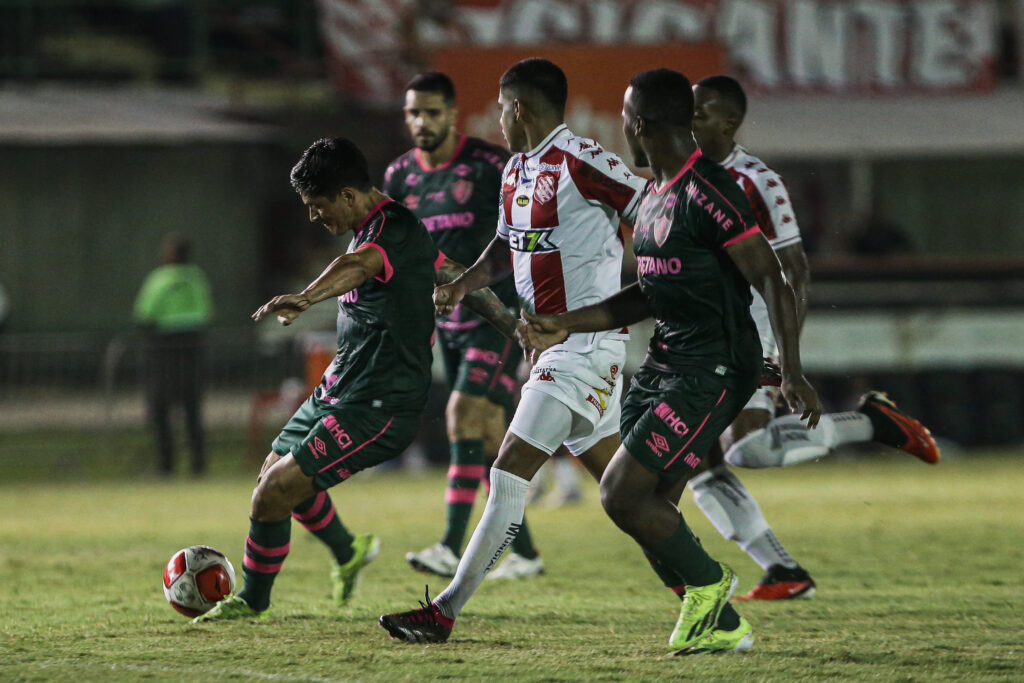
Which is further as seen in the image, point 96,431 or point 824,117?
point 824,117

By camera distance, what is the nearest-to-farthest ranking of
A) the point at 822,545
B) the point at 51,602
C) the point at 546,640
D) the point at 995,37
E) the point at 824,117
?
the point at 546,640, the point at 51,602, the point at 822,545, the point at 824,117, the point at 995,37

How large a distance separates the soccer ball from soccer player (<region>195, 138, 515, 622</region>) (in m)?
0.10

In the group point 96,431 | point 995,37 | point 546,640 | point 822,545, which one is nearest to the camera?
point 546,640

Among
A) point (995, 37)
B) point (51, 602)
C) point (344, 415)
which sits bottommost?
point (51, 602)

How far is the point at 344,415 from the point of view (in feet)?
21.1

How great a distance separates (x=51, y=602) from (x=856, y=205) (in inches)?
786

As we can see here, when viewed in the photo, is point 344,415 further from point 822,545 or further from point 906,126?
point 906,126

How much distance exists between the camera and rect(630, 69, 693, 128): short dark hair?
5.68 m

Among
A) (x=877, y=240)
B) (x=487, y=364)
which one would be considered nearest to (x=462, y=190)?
(x=487, y=364)

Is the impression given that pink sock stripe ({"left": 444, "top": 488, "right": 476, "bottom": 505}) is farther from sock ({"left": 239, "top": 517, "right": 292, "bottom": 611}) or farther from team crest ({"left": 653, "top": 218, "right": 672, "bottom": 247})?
team crest ({"left": 653, "top": 218, "right": 672, "bottom": 247})

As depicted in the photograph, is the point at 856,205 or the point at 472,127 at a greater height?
the point at 472,127

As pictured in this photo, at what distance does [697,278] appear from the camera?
5.60m

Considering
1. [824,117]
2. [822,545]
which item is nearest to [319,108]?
[824,117]

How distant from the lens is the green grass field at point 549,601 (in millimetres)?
5469
